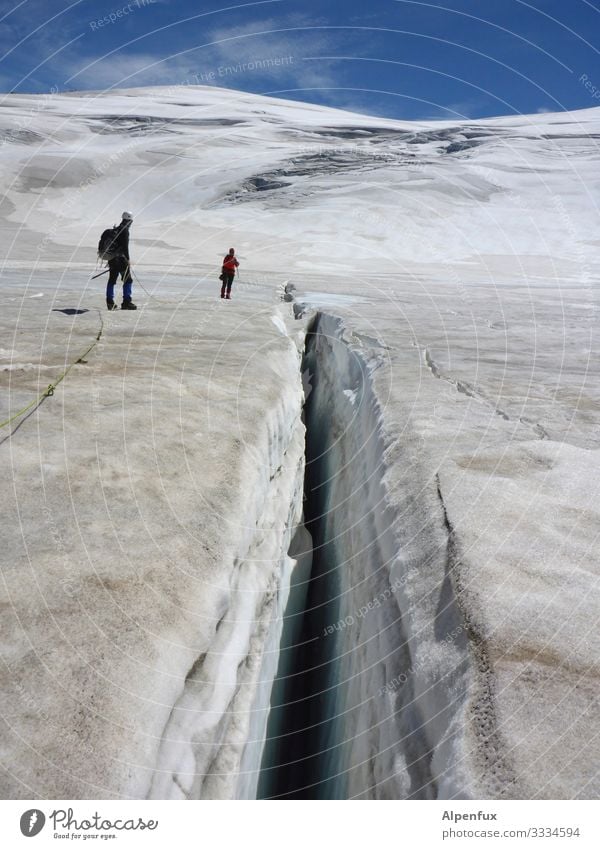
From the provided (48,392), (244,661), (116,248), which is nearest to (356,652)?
(244,661)

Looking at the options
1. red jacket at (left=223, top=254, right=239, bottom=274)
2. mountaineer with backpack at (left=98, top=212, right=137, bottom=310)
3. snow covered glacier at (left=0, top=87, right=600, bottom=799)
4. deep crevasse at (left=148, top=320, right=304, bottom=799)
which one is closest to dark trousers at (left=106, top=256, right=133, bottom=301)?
mountaineer with backpack at (left=98, top=212, right=137, bottom=310)

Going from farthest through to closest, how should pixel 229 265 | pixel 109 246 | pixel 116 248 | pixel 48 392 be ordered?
pixel 229 265, pixel 116 248, pixel 109 246, pixel 48 392

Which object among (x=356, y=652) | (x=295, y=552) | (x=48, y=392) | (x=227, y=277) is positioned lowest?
(x=295, y=552)

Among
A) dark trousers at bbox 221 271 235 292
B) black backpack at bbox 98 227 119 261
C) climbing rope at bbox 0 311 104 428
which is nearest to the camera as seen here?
climbing rope at bbox 0 311 104 428

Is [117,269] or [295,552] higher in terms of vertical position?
[117,269]

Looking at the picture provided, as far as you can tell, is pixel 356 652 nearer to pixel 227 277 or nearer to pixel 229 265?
pixel 229 265

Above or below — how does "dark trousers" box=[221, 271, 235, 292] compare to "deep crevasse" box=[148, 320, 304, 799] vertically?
above

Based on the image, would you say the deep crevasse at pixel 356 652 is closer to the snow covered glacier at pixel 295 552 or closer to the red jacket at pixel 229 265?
the snow covered glacier at pixel 295 552

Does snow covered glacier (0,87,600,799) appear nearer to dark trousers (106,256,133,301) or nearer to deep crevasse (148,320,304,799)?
deep crevasse (148,320,304,799)
